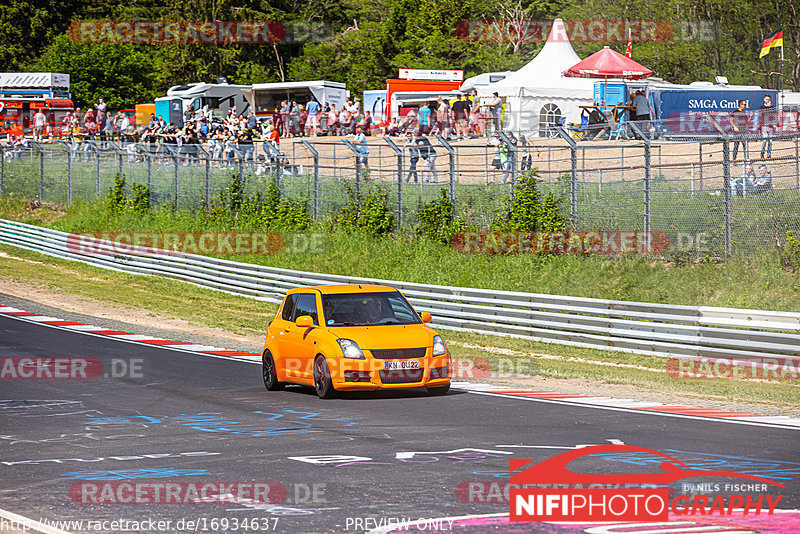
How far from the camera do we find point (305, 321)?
14.6 metres

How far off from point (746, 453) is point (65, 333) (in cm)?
1640

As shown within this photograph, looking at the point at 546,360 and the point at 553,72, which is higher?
the point at 553,72

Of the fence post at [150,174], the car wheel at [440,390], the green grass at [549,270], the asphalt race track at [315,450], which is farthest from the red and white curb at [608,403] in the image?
the fence post at [150,174]

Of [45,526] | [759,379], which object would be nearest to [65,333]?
[759,379]

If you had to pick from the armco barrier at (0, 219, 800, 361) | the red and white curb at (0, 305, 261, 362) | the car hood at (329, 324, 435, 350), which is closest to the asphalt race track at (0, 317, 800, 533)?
the car hood at (329, 324, 435, 350)

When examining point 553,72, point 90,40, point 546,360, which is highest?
point 90,40

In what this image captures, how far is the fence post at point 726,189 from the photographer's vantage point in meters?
20.5

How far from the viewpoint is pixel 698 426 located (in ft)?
38.6

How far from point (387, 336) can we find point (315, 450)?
4012 millimetres

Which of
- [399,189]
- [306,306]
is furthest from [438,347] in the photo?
[399,189]

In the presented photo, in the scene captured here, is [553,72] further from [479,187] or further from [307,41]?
[307,41]

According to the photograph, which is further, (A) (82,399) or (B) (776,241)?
(B) (776,241)

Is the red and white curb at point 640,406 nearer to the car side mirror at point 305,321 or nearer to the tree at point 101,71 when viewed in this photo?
the car side mirror at point 305,321

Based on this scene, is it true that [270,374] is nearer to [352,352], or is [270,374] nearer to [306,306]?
[306,306]
